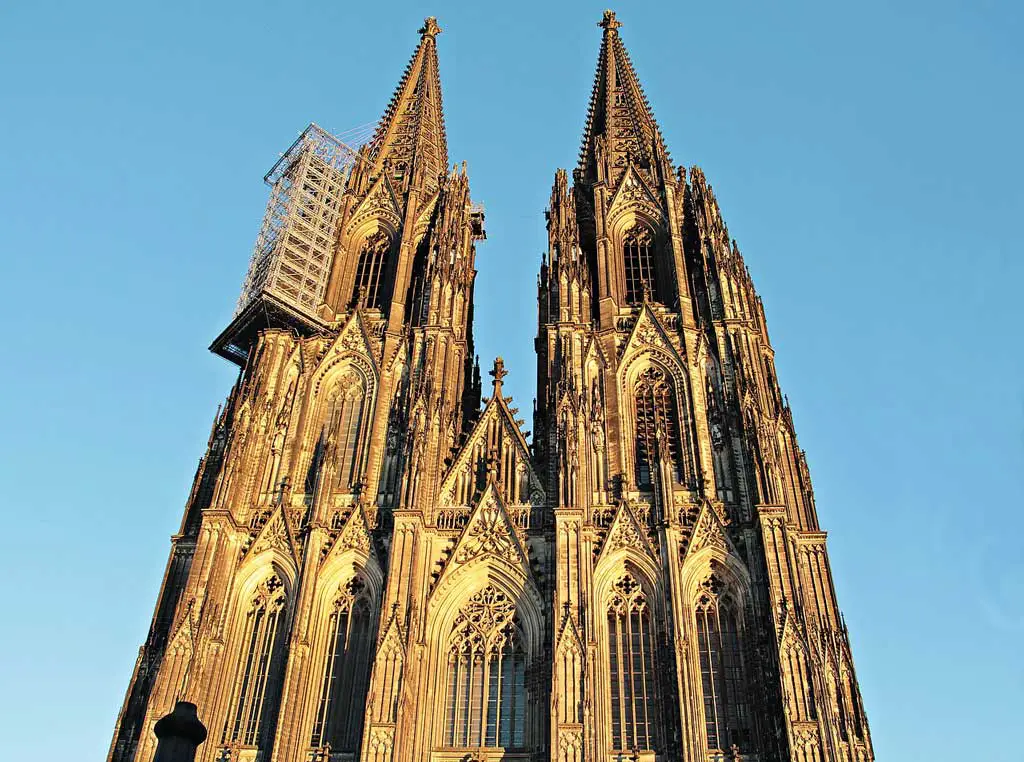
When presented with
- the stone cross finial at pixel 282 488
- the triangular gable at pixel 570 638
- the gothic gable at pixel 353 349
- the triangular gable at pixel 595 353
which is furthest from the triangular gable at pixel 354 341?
the triangular gable at pixel 570 638

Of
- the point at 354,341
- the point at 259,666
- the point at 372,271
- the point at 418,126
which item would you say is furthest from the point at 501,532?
the point at 418,126

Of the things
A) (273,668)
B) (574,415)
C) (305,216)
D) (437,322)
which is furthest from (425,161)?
(273,668)

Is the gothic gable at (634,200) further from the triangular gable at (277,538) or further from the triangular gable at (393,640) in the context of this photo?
the triangular gable at (393,640)

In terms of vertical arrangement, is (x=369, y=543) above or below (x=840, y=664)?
above

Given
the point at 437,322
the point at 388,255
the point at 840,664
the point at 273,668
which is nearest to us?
the point at 840,664

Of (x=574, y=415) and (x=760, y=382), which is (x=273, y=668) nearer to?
(x=574, y=415)

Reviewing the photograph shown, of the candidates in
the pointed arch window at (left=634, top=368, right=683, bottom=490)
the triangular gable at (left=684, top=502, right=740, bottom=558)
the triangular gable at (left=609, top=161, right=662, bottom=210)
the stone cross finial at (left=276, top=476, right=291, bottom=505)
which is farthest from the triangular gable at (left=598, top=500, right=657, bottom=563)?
the triangular gable at (left=609, top=161, right=662, bottom=210)

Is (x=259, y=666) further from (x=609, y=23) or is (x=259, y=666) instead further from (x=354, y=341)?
(x=609, y=23)
